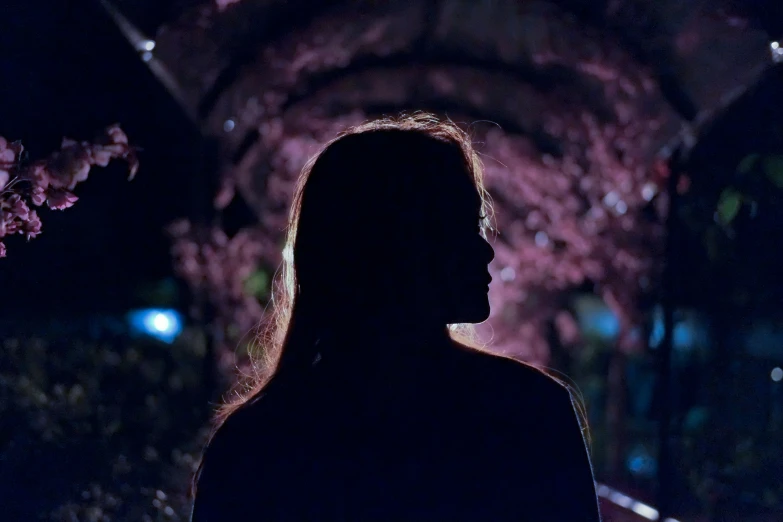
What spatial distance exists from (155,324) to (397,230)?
4234 millimetres

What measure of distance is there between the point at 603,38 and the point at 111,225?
12.3 feet

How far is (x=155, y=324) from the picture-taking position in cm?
486

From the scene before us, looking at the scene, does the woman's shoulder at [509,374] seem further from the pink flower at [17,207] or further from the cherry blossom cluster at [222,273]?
the cherry blossom cluster at [222,273]

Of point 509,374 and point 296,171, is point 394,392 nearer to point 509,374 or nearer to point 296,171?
point 509,374

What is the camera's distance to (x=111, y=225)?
4676 millimetres

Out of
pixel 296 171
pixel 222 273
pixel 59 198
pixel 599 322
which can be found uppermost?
pixel 59 198

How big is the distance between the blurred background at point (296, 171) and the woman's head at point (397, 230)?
2.06 m

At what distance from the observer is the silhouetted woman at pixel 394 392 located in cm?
97

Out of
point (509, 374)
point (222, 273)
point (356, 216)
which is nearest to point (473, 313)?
point (509, 374)

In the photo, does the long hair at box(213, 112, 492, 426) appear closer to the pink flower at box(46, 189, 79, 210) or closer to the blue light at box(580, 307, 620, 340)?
the pink flower at box(46, 189, 79, 210)

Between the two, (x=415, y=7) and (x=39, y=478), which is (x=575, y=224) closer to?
(x=415, y=7)

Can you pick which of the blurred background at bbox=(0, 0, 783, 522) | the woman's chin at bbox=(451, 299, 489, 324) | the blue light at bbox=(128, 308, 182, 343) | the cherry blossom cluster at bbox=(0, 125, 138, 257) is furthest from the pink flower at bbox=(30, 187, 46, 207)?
the woman's chin at bbox=(451, 299, 489, 324)

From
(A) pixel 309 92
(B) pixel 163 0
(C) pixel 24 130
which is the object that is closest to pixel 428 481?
(C) pixel 24 130

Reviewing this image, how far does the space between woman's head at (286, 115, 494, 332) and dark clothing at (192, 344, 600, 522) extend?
135 millimetres
